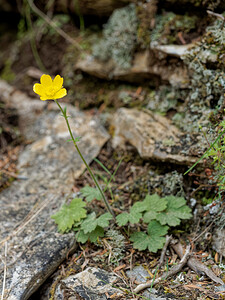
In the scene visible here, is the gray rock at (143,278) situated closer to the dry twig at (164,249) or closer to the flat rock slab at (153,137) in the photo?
the dry twig at (164,249)

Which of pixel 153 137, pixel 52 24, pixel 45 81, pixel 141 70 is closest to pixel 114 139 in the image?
pixel 153 137

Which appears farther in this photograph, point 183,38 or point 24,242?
point 183,38

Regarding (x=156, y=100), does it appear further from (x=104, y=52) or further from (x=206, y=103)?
(x=104, y=52)

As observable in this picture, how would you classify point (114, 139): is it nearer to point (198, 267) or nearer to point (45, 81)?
point (45, 81)

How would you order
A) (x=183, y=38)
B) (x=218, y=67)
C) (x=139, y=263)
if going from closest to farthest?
(x=139, y=263) → (x=218, y=67) → (x=183, y=38)

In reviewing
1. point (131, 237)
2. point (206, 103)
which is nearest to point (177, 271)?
point (131, 237)

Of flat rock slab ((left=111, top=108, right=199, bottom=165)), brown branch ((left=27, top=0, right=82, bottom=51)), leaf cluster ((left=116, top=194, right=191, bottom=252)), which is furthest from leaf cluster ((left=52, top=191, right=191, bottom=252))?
brown branch ((left=27, top=0, right=82, bottom=51))

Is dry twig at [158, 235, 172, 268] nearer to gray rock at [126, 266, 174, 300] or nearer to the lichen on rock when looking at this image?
gray rock at [126, 266, 174, 300]
